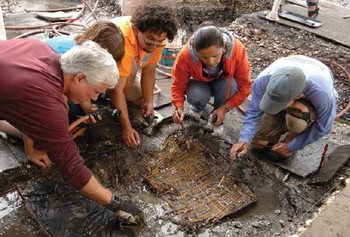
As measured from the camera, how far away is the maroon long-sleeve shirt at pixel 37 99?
186 cm

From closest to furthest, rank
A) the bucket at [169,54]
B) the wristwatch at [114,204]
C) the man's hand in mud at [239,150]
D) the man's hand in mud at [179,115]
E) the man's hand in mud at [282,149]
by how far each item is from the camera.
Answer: the wristwatch at [114,204], the man's hand in mud at [239,150], the man's hand in mud at [282,149], the man's hand in mud at [179,115], the bucket at [169,54]

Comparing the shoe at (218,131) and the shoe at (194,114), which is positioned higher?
the shoe at (194,114)

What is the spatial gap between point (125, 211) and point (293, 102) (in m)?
1.70

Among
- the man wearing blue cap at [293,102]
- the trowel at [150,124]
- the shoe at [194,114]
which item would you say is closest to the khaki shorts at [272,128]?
the man wearing blue cap at [293,102]

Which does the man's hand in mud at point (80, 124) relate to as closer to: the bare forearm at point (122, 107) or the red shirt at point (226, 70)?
the bare forearm at point (122, 107)

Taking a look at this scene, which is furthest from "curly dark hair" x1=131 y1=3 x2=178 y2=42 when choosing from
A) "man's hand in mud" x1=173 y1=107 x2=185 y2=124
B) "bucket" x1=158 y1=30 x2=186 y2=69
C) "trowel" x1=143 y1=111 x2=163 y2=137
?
"bucket" x1=158 y1=30 x2=186 y2=69

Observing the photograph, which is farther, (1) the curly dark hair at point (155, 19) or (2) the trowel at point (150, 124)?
(2) the trowel at point (150, 124)

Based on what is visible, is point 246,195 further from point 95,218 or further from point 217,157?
point 95,218

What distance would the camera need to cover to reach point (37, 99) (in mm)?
1877

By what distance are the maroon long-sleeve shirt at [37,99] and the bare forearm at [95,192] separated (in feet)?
0.50

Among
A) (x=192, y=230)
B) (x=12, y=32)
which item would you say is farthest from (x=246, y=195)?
(x=12, y=32)

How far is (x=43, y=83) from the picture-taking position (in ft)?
6.29

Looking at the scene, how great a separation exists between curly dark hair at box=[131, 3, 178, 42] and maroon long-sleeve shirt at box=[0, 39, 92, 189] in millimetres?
871

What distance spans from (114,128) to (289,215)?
178 cm
